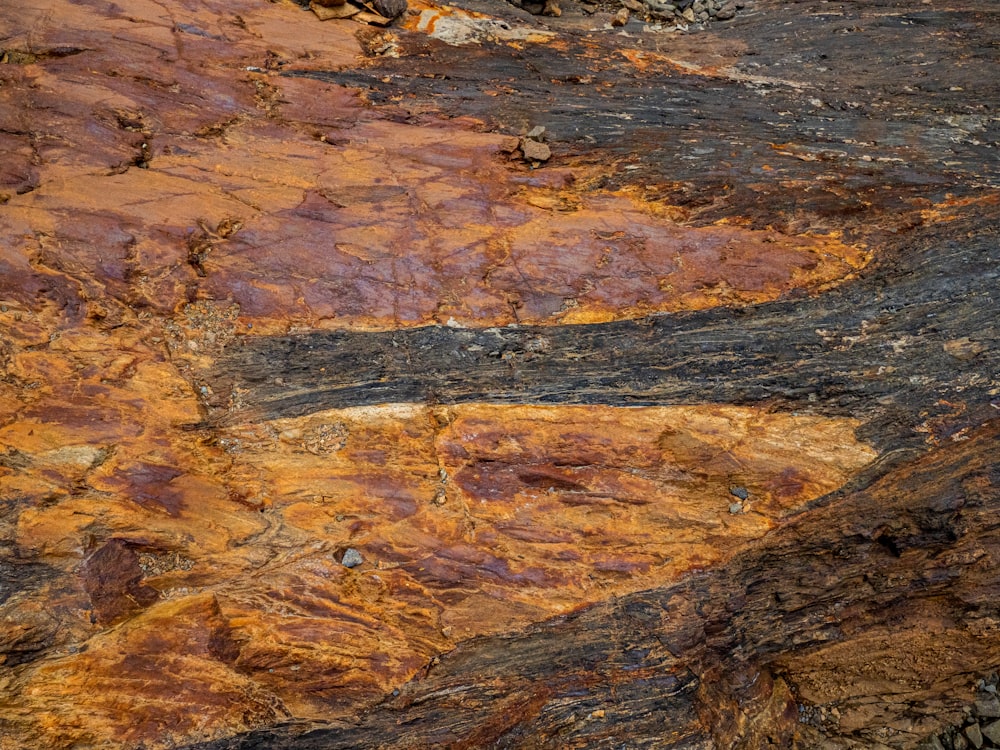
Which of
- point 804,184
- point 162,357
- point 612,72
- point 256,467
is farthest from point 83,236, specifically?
point 804,184

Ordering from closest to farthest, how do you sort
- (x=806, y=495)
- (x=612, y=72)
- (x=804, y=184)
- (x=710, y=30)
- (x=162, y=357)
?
(x=162, y=357) → (x=806, y=495) → (x=804, y=184) → (x=612, y=72) → (x=710, y=30)

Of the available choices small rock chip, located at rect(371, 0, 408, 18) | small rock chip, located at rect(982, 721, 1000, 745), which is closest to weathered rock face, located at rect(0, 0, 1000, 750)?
small rock chip, located at rect(982, 721, 1000, 745)

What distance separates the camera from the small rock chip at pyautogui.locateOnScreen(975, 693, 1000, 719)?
701 cm

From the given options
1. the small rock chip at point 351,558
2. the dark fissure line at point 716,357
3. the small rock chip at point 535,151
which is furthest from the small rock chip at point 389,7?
the small rock chip at point 351,558

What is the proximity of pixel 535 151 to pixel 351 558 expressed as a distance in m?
3.89

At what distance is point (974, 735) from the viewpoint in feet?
22.9

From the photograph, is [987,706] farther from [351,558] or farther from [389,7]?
[389,7]

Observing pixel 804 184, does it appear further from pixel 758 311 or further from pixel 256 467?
pixel 256 467

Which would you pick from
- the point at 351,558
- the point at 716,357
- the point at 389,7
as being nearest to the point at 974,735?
the point at 716,357

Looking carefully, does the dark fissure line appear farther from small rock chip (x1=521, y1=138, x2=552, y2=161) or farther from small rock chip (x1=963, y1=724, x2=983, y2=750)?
small rock chip (x1=963, y1=724, x2=983, y2=750)

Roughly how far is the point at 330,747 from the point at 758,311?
493 centimetres

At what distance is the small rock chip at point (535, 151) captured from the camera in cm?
680

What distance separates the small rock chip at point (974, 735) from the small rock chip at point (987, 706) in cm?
14

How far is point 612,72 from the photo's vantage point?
25.0ft
